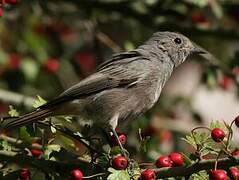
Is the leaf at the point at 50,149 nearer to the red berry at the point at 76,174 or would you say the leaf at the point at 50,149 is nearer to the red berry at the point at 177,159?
the red berry at the point at 76,174

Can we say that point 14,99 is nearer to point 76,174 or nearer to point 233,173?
point 76,174

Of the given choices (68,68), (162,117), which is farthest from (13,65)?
(162,117)

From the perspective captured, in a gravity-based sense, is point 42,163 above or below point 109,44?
below

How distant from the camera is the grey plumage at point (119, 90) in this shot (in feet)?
18.6

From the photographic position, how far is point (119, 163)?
4.27m

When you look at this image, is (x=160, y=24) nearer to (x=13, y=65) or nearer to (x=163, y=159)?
Answer: (x=13, y=65)

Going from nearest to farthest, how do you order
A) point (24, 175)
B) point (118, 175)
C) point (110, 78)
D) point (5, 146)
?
point (118, 175), point (24, 175), point (5, 146), point (110, 78)

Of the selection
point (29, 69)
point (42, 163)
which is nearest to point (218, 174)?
point (42, 163)

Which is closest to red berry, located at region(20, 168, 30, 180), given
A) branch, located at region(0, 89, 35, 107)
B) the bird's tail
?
the bird's tail

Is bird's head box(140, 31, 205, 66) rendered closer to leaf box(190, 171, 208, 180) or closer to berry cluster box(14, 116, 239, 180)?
berry cluster box(14, 116, 239, 180)

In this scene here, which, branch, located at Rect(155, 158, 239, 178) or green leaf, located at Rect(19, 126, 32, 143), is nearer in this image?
branch, located at Rect(155, 158, 239, 178)

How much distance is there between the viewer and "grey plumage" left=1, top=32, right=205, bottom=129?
5661 mm

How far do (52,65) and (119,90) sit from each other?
8.13 ft

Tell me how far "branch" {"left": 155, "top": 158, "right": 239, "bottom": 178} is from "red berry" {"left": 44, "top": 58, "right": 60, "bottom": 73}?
416cm
